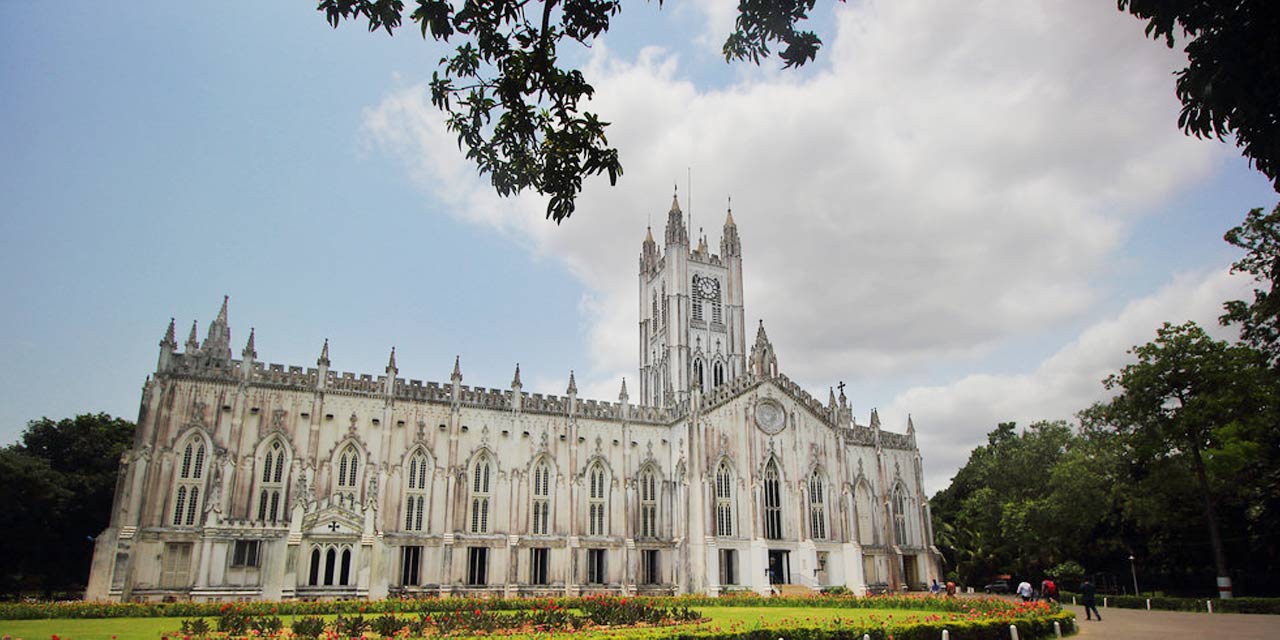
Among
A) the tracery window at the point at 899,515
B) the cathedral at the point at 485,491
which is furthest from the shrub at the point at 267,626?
the tracery window at the point at 899,515

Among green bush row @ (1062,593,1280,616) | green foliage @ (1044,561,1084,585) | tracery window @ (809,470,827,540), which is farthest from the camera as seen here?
tracery window @ (809,470,827,540)

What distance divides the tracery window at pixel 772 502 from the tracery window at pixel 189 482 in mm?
31732

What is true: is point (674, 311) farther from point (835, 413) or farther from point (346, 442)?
point (346, 442)

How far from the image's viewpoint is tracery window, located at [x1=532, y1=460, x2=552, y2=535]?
45.5 m

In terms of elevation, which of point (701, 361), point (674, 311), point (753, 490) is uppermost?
point (674, 311)

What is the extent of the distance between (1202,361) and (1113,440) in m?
6.91

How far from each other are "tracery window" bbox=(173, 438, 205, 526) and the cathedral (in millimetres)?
102

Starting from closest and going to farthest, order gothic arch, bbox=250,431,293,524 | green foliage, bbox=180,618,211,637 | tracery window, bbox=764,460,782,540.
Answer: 1. green foliage, bbox=180,618,211,637
2. gothic arch, bbox=250,431,293,524
3. tracery window, bbox=764,460,782,540

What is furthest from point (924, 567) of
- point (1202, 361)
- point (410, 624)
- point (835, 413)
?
point (410, 624)

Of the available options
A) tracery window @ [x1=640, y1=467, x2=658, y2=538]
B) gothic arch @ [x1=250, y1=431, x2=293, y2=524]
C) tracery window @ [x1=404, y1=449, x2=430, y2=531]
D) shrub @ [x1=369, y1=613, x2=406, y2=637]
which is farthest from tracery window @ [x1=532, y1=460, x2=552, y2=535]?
shrub @ [x1=369, y1=613, x2=406, y2=637]

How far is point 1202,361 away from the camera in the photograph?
37875 mm

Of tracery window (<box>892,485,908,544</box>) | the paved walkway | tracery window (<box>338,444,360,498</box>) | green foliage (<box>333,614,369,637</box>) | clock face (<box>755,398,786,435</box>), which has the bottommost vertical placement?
the paved walkway

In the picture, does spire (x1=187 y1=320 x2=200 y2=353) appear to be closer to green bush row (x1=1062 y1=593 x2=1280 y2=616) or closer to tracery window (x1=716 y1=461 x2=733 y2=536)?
tracery window (x1=716 y1=461 x2=733 y2=536)

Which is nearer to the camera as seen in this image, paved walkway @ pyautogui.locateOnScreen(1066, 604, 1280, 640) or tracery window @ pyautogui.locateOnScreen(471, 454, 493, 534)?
paved walkway @ pyautogui.locateOnScreen(1066, 604, 1280, 640)
